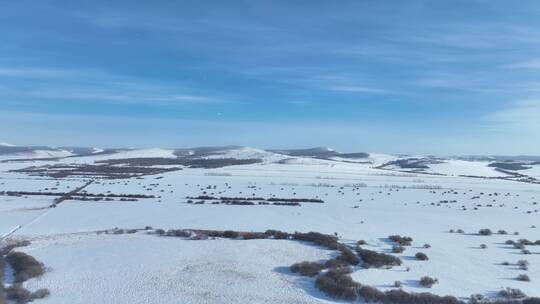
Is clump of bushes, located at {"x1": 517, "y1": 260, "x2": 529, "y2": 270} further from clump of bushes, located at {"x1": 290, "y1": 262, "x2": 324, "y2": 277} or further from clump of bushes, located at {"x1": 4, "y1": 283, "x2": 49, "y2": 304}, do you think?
clump of bushes, located at {"x1": 4, "y1": 283, "x2": 49, "y2": 304}

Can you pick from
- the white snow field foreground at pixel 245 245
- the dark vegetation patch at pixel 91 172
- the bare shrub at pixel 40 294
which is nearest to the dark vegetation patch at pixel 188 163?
the dark vegetation patch at pixel 91 172

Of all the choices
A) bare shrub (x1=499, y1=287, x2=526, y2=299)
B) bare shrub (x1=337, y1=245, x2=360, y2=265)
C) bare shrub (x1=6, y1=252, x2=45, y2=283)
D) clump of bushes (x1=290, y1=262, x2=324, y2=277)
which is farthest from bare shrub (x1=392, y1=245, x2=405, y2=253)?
bare shrub (x1=6, y1=252, x2=45, y2=283)

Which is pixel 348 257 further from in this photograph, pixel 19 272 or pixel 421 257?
pixel 19 272

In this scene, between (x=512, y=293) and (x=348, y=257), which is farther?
(x=348, y=257)

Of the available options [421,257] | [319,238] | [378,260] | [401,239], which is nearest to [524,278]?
[421,257]

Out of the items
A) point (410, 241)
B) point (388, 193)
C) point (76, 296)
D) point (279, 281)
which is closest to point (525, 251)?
point (410, 241)

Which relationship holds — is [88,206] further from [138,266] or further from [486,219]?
[486,219]
